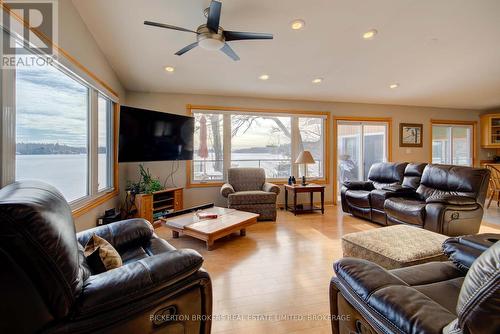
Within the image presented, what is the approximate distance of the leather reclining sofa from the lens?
9.91 ft

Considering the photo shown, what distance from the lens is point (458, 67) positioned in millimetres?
3709

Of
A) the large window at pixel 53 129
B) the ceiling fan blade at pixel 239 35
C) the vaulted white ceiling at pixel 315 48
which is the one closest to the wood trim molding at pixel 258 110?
the vaulted white ceiling at pixel 315 48

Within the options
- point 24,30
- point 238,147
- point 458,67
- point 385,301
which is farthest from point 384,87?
point 24,30

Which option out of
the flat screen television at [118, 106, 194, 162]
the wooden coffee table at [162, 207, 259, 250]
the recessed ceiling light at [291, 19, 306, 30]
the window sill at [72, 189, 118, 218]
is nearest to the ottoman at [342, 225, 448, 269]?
the wooden coffee table at [162, 207, 259, 250]

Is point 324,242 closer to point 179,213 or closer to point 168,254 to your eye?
point 179,213

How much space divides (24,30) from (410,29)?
3463 millimetres

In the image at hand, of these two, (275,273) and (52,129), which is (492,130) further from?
(52,129)

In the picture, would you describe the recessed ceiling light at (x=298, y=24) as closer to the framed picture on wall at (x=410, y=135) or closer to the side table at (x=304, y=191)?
the side table at (x=304, y=191)

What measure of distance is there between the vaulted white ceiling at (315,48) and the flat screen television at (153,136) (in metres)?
0.72

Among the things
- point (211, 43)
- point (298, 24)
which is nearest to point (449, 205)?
point (298, 24)

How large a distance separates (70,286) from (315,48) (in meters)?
3.28

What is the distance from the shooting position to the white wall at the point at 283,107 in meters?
4.72

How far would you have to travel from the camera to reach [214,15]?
200cm

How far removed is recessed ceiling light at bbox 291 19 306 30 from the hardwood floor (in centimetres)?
249
